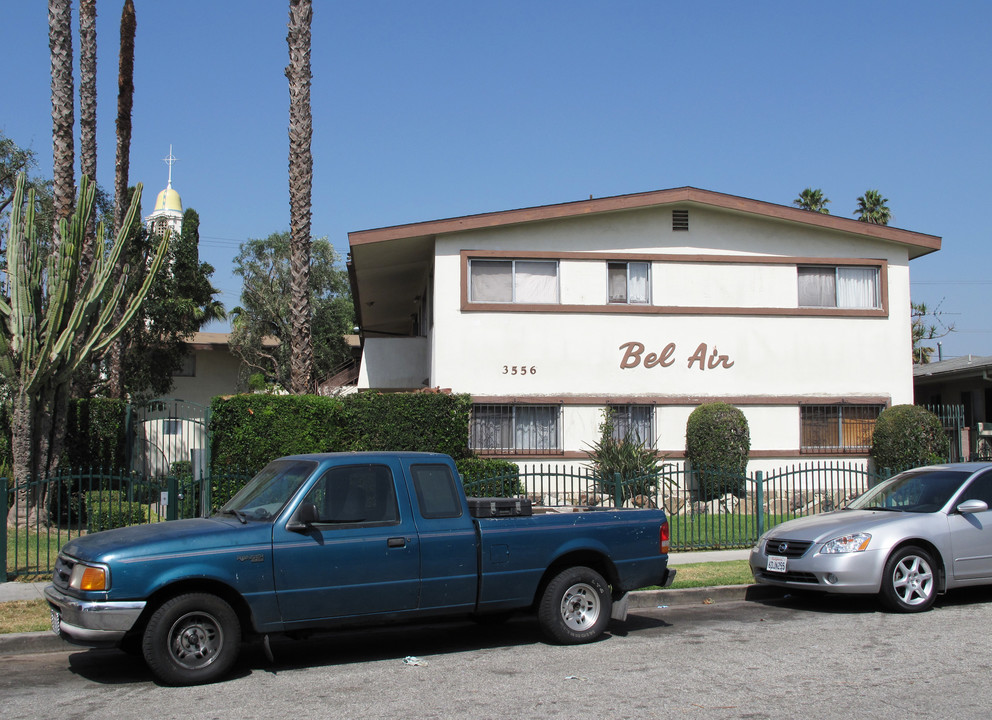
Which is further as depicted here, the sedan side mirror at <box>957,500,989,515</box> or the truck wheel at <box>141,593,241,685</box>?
the sedan side mirror at <box>957,500,989,515</box>

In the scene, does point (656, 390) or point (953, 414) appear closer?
point (656, 390)

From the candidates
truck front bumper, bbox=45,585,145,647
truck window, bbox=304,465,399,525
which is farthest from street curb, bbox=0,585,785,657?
truck front bumper, bbox=45,585,145,647

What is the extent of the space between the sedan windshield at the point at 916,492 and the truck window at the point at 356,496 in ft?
19.5

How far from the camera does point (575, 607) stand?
26.5 feet

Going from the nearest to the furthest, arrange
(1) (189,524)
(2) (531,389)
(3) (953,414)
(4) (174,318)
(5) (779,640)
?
(1) (189,524), (5) (779,640), (2) (531,389), (3) (953,414), (4) (174,318)

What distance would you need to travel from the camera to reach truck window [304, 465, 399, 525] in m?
7.29

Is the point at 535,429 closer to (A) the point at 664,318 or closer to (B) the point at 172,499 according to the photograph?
(A) the point at 664,318

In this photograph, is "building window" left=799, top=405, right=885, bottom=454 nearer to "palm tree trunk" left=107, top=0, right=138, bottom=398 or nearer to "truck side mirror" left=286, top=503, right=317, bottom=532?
"truck side mirror" left=286, top=503, right=317, bottom=532

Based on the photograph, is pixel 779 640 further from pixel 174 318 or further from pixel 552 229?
pixel 174 318

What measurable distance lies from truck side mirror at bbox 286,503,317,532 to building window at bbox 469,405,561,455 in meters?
11.3

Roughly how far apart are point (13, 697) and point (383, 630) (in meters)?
3.39

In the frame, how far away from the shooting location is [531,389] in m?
18.6

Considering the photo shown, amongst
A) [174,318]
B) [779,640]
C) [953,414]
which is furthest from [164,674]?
[174,318]

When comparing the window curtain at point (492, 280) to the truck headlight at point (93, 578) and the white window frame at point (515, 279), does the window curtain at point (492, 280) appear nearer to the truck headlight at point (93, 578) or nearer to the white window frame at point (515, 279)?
the white window frame at point (515, 279)
